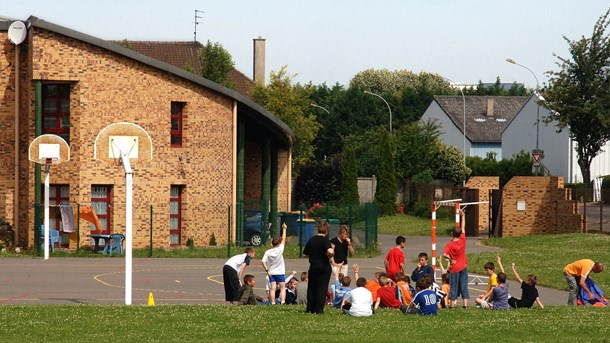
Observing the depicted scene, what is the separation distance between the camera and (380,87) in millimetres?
142625

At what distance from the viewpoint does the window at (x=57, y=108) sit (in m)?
43.3

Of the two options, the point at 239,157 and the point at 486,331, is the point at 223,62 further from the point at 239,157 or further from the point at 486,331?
the point at 486,331

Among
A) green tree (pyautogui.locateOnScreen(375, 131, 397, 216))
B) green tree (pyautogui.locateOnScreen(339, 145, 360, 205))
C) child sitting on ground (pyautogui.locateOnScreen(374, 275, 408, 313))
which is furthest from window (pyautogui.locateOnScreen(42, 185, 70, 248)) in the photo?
green tree (pyautogui.locateOnScreen(375, 131, 397, 216))

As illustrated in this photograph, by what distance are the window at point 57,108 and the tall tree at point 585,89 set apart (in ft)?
92.3

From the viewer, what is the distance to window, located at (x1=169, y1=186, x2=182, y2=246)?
45.2 meters

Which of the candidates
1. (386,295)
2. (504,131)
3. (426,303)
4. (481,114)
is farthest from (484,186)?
(481,114)

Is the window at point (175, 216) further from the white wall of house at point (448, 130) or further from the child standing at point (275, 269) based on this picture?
the white wall of house at point (448, 130)

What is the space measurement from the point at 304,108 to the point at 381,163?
455 inches

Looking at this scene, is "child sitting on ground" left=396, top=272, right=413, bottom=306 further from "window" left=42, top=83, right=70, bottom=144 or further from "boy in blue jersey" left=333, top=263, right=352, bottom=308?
"window" left=42, top=83, right=70, bottom=144

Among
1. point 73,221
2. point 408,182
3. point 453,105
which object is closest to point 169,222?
point 73,221

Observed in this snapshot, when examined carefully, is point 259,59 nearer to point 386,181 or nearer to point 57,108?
point 386,181

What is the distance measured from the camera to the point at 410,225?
209 feet

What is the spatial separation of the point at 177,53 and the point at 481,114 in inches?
1182

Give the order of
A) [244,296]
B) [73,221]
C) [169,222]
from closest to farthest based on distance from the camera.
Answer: [244,296] < [73,221] < [169,222]
